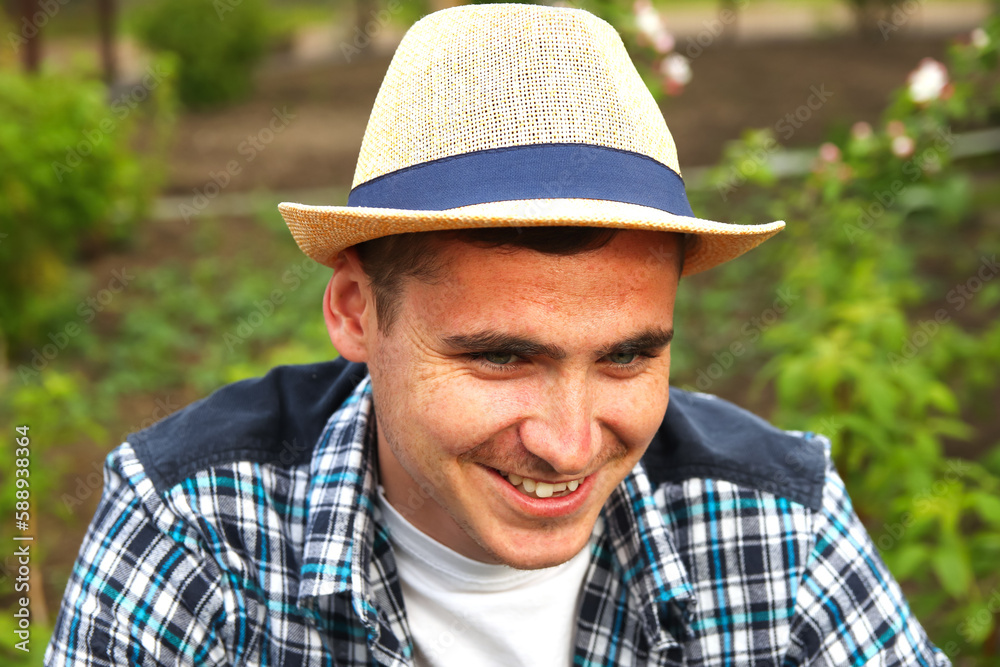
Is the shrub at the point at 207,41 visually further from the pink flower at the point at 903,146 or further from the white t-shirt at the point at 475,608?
the white t-shirt at the point at 475,608

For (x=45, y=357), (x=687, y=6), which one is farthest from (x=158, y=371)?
(x=687, y=6)

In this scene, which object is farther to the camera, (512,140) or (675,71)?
(675,71)

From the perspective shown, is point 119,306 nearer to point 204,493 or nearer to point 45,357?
point 45,357

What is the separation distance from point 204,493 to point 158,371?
4.01 meters

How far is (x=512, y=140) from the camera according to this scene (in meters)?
1.53

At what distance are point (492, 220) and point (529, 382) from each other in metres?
0.29

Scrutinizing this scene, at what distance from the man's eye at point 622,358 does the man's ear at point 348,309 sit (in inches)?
18.6

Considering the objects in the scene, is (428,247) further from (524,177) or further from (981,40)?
(981,40)

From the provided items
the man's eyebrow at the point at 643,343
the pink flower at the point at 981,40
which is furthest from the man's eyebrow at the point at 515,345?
the pink flower at the point at 981,40

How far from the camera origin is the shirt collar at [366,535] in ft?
5.90

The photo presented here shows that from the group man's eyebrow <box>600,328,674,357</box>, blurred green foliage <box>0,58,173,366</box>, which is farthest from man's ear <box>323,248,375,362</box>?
blurred green foliage <box>0,58,173,366</box>

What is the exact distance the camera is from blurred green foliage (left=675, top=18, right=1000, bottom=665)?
2699 millimetres

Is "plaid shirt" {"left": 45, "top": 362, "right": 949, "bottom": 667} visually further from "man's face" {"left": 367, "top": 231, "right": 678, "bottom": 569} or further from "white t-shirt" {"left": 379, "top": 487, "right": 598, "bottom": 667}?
"man's face" {"left": 367, "top": 231, "right": 678, "bottom": 569}

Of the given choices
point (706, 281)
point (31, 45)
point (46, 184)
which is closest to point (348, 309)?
point (46, 184)
